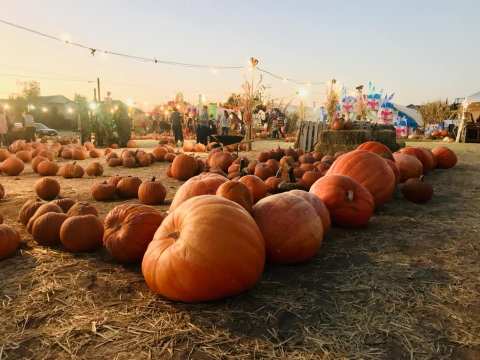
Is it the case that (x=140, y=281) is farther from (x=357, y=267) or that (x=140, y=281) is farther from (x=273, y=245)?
(x=357, y=267)

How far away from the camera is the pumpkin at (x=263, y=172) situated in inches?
223

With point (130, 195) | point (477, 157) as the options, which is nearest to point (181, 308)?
point (130, 195)

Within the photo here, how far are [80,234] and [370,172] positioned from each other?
10.2ft

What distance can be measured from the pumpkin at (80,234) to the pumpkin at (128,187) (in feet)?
7.24

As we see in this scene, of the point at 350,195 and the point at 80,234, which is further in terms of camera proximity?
the point at 350,195

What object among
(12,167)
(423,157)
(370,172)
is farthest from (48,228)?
(423,157)

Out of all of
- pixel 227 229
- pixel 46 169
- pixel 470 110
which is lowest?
pixel 46 169

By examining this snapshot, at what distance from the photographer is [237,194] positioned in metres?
2.92

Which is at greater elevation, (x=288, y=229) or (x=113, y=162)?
(x=288, y=229)

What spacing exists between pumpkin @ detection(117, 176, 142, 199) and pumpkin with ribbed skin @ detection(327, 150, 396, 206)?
269 cm

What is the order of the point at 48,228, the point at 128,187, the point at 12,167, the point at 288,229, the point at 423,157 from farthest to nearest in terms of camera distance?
the point at 12,167 → the point at 423,157 → the point at 128,187 → the point at 48,228 → the point at 288,229

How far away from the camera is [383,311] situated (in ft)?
6.93

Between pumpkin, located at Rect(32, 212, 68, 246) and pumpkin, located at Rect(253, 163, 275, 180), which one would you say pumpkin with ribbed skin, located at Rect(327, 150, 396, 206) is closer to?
pumpkin, located at Rect(253, 163, 275, 180)

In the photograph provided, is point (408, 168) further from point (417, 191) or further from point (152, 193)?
point (152, 193)
